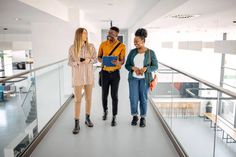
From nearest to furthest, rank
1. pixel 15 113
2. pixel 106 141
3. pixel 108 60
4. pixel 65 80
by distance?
pixel 106 141 → pixel 108 60 → pixel 65 80 → pixel 15 113

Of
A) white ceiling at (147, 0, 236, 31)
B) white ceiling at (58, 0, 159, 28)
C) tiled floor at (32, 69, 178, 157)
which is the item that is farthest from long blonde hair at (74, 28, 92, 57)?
white ceiling at (58, 0, 159, 28)

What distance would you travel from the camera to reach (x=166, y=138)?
289 cm

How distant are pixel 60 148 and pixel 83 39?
4.42ft

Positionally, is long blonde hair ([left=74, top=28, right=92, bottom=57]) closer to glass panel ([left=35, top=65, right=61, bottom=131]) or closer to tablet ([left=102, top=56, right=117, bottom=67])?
tablet ([left=102, top=56, right=117, bottom=67])

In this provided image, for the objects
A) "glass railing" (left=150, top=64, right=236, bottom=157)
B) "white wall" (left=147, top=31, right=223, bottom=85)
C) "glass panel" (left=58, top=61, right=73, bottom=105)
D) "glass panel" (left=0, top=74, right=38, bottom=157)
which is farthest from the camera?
"white wall" (left=147, top=31, right=223, bottom=85)

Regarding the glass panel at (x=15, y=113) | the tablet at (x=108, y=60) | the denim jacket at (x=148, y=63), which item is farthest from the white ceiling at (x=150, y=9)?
the glass panel at (x=15, y=113)

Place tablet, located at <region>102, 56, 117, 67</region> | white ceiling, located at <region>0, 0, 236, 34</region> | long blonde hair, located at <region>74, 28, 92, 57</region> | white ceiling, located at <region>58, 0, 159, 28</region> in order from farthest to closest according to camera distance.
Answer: white ceiling, located at <region>58, 0, 159, 28</region> < white ceiling, located at <region>0, 0, 236, 34</region> < tablet, located at <region>102, 56, 117, 67</region> < long blonde hair, located at <region>74, 28, 92, 57</region>

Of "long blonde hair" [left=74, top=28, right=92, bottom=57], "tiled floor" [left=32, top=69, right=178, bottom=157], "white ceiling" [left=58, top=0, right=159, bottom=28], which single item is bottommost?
"tiled floor" [left=32, top=69, right=178, bottom=157]

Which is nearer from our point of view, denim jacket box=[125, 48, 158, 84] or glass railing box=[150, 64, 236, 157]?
denim jacket box=[125, 48, 158, 84]

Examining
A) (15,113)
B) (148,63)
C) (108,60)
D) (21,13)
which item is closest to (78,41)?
(108,60)

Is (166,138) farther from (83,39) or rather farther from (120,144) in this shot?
(83,39)

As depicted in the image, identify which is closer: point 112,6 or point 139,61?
point 139,61

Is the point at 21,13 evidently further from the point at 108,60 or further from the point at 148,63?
the point at 148,63

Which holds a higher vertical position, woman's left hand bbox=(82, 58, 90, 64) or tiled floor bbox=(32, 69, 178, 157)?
woman's left hand bbox=(82, 58, 90, 64)
